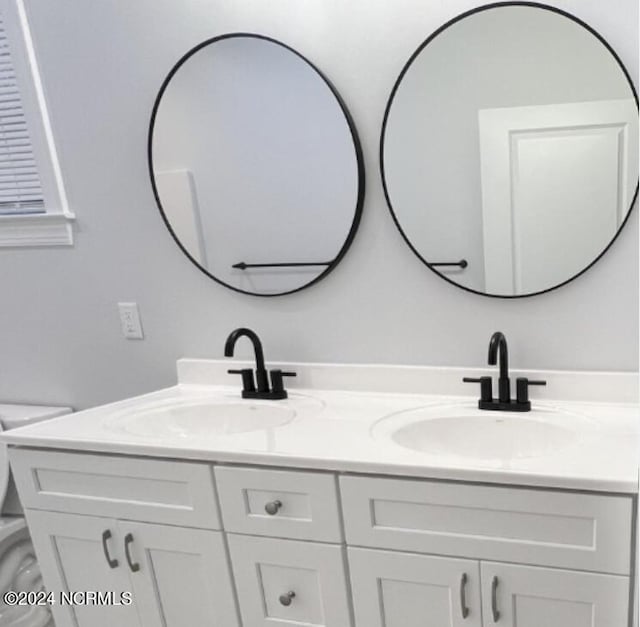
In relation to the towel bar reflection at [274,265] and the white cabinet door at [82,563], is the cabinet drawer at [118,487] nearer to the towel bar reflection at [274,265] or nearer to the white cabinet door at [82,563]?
the white cabinet door at [82,563]

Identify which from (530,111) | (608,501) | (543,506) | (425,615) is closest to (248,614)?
(425,615)

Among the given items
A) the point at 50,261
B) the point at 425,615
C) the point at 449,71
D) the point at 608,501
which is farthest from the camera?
the point at 50,261

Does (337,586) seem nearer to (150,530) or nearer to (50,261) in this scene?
(150,530)

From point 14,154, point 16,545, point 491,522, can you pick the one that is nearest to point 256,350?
point 491,522

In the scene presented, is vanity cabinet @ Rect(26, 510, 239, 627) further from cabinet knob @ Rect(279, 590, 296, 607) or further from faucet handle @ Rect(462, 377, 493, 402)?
faucet handle @ Rect(462, 377, 493, 402)

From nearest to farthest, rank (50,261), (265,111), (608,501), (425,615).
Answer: (608,501) → (425,615) → (265,111) → (50,261)

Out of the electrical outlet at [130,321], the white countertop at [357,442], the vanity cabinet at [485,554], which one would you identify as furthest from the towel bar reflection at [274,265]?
the vanity cabinet at [485,554]

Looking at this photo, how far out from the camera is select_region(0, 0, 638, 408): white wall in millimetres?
1599

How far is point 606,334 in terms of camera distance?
1599mm

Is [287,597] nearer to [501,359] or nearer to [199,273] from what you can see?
[501,359]

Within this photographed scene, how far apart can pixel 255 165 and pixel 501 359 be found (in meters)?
0.86

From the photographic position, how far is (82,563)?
177 centimetres

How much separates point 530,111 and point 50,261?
158 centimetres

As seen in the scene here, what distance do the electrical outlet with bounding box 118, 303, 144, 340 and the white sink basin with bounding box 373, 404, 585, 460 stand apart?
0.93m
